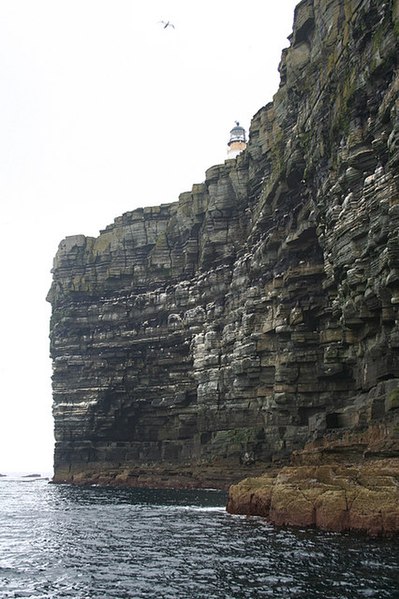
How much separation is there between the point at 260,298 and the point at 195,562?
5129 cm

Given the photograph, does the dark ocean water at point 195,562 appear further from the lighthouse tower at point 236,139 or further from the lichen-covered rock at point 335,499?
the lighthouse tower at point 236,139

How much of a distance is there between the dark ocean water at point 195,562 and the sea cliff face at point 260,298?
13.3m

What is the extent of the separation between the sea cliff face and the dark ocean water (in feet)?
43.5

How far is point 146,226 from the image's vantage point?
102m

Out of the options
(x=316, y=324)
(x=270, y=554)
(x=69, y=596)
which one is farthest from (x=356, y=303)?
(x=69, y=596)

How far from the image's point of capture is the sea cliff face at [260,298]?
49406 mm

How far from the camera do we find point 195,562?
2495 cm

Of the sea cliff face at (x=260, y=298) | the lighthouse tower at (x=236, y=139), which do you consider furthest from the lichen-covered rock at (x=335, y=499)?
the lighthouse tower at (x=236, y=139)

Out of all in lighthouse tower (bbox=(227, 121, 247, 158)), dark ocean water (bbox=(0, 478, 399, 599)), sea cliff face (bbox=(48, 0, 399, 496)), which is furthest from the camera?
lighthouse tower (bbox=(227, 121, 247, 158))

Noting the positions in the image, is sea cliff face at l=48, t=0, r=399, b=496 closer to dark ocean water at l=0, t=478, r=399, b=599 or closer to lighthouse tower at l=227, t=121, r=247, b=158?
dark ocean water at l=0, t=478, r=399, b=599

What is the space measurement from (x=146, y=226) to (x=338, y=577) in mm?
84777

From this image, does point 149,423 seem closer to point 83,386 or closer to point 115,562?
point 83,386

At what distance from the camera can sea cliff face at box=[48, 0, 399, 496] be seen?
49.4 meters

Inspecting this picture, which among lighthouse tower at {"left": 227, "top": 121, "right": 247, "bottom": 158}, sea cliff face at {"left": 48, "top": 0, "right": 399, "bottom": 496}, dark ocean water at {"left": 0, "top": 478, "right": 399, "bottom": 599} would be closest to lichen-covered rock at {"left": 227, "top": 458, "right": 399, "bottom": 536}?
dark ocean water at {"left": 0, "top": 478, "right": 399, "bottom": 599}
